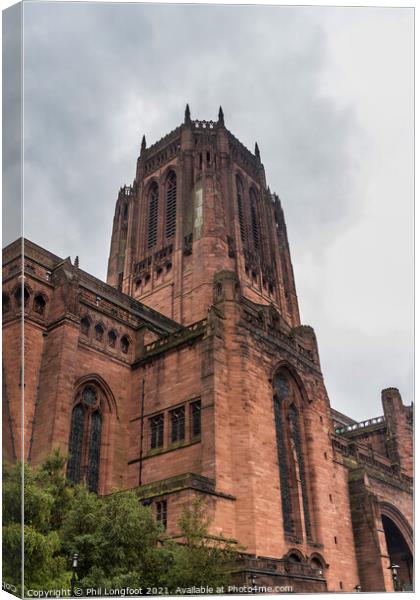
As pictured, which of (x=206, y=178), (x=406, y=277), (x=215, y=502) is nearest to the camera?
(x=406, y=277)

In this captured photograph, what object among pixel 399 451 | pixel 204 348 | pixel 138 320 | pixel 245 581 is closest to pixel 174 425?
pixel 204 348

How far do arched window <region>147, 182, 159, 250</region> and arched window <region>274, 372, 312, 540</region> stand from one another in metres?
26.7

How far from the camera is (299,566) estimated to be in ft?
73.3

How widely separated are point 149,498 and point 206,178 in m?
34.2

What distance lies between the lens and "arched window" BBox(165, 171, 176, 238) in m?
54.8

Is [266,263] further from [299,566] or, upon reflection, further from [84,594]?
[84,594]

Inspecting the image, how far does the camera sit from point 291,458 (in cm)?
3030

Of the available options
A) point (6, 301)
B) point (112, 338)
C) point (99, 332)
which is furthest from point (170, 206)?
point (6, 301)

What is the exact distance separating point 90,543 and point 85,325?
15.4 m

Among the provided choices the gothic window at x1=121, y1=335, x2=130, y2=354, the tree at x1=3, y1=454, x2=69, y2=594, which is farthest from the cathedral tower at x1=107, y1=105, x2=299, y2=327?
the tree at x1=3, y1=454, x2=69, y2=594

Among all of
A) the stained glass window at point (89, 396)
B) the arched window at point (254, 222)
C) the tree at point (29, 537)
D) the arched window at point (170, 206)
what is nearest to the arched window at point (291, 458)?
the stained glass window at point (89, 396)

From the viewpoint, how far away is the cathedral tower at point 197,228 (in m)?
49.0

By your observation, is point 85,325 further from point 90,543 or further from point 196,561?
point 196,561

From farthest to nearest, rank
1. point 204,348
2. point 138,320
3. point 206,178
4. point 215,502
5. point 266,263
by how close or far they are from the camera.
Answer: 1. point 266,263
2. point 206,178
3. point 138,320
4. point 204,348
5. point 215,502
